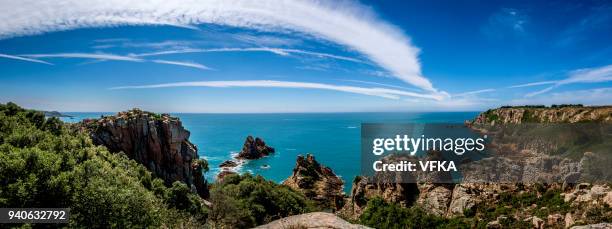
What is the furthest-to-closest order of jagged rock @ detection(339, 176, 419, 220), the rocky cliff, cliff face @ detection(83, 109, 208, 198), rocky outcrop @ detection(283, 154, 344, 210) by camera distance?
rocky outcrop @ detection(283, 154, 344, 210)
cliff face @ detection(83, 109, 208, 198)
jagged rock @ detection(339, 176, 419, 220)
the rocky cliff

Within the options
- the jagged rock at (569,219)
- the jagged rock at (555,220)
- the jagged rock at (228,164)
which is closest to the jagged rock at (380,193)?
the jagged rock at (555,220)

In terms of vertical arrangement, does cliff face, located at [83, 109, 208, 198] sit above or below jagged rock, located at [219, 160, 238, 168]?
above

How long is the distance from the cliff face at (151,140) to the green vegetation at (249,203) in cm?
1478

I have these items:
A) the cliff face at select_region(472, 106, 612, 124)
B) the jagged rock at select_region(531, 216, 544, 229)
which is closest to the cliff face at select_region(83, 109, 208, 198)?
the jagged rock at select_region(531, 216, 544, 229)

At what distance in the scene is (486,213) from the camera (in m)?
38.0

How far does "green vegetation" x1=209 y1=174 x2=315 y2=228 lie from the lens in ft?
104

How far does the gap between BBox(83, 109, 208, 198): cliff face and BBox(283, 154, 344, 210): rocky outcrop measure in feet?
60.8

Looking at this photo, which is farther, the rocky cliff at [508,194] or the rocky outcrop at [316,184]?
the rocky outcrop at [316,184]

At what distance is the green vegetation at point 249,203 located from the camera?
3177cm

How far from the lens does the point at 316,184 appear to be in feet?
225

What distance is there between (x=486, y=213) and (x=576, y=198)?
901 centimetres

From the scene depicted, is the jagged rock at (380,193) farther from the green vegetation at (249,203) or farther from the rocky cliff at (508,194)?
the green vegetation at (249,203)

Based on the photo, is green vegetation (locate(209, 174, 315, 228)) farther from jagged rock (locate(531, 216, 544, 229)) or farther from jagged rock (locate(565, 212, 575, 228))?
jagged rock (locate(565, 212, 575, 228))

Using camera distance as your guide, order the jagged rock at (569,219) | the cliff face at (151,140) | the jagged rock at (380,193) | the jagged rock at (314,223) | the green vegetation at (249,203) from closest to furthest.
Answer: the jagged rock at (314,223) < the jagged rock at (569,219) < the green vegetation at (249,203) < the jagged rock at (380,193) < the cliff face at (151,140)
